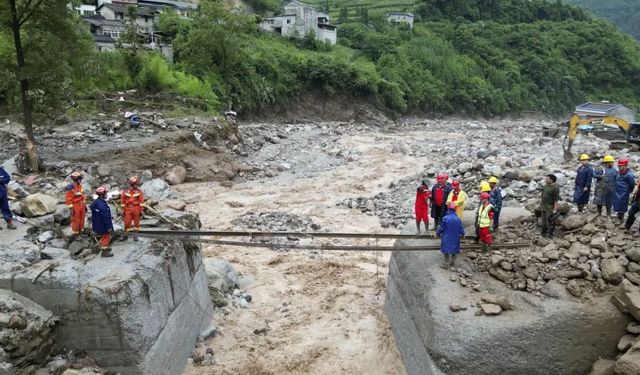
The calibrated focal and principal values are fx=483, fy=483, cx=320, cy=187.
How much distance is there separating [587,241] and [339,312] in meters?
4.73

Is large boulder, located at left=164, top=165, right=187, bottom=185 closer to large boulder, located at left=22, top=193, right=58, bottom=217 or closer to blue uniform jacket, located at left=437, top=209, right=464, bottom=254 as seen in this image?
large boulder, located at left=22, top=193, right=58, bottom=217

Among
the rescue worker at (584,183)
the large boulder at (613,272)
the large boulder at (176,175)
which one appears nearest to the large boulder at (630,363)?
the large boulder at (613,272)

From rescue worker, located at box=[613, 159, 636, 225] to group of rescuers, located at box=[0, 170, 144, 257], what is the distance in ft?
27.8

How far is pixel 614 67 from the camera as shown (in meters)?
72.6

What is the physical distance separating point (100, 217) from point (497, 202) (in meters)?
6.67

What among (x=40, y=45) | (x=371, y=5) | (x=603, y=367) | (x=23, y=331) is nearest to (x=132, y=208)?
(x=23, y=331)

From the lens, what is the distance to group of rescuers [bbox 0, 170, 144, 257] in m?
7.31

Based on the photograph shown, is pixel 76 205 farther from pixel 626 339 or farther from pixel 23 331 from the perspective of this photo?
pixel 626 339

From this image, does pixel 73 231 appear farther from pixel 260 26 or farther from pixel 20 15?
pixel 260 26

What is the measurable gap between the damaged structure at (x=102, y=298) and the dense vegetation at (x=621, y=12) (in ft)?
467

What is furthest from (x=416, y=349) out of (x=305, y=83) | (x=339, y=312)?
(x=305, y=83)

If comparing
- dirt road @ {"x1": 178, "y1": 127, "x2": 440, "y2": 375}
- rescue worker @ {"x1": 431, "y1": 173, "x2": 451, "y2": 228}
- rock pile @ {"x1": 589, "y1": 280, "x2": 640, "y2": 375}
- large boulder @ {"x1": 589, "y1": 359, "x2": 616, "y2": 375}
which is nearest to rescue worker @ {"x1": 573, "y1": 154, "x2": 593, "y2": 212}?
rescue worker @ {"x1": 431, "y1": 173, "x2": 451, "y2": 228}

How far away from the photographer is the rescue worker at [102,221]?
285 inches

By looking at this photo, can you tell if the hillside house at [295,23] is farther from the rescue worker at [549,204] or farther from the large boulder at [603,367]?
the large boulder at [603,367]
